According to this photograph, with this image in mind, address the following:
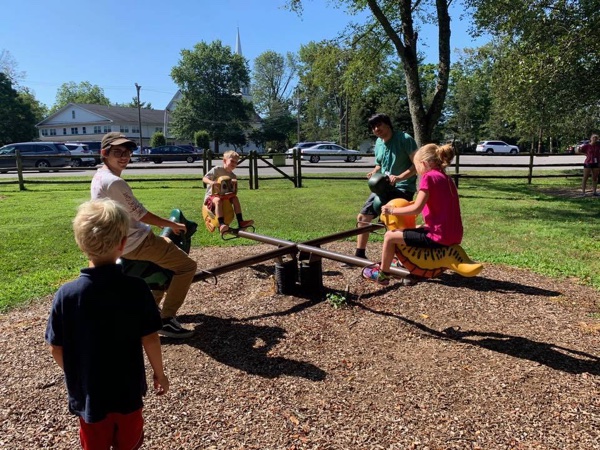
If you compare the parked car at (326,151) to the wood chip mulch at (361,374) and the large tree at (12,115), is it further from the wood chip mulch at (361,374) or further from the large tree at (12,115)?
the large tree at (12,115)

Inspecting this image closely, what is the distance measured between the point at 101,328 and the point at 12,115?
208ft

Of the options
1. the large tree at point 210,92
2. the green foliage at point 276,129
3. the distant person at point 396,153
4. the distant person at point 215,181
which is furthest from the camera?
the green foliage at point 276,129

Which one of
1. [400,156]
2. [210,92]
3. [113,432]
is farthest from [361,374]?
[210,92]

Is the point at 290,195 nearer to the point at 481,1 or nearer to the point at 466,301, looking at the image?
the point at 481,1

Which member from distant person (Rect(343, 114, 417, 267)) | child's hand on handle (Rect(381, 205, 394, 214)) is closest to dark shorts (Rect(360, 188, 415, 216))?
distant person (Rect(343, 114, 417, 267))

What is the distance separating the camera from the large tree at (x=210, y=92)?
63219 millimetres

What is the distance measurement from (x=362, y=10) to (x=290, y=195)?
6979 mm

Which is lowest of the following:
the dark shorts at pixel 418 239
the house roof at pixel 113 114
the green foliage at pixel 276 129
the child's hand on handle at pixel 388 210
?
the dark shorts at pixel 418 239

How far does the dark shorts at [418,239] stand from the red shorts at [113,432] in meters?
2.35

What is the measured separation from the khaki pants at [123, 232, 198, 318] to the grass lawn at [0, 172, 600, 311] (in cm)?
214

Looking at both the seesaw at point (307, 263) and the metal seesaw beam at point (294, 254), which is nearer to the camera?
the seesaw at point (307, 263)

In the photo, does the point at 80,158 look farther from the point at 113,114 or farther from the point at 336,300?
the point at 113,114

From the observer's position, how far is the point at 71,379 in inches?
75.6

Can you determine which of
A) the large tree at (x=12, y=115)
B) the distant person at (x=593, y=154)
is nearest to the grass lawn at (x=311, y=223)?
the distant person at (x=593, y=154)
